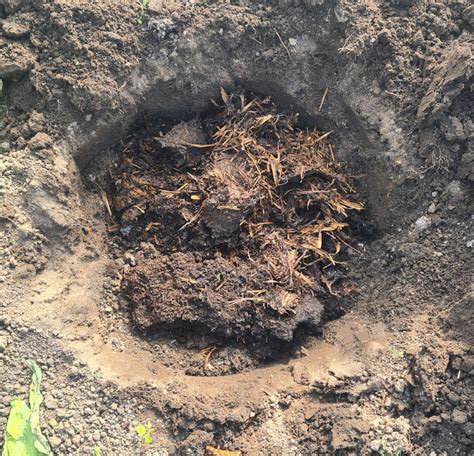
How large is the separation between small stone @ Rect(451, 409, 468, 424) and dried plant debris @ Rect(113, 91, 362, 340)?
804 millimetres

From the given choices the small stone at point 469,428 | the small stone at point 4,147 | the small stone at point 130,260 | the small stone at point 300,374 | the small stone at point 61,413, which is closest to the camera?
the small stone at point 469,428

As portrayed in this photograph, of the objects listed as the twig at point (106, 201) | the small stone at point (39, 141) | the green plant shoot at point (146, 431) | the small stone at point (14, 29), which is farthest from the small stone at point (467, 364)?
the small stone at point (14, 29)

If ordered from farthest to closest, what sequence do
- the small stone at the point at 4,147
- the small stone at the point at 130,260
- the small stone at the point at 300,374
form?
1. the small stone at the point at 130,260
2. the small stone at the point at 4,147
3. the small stone at the point at 300,374

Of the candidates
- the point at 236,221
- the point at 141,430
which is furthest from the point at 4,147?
the point at 141,430

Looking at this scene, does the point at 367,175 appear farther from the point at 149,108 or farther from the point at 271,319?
the point at 149,108

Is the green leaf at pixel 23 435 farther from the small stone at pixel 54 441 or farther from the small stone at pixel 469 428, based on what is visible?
the small stone at pixel 469 428

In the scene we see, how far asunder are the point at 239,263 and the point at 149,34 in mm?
1395

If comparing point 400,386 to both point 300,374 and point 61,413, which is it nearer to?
point 300,374

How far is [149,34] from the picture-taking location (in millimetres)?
2748

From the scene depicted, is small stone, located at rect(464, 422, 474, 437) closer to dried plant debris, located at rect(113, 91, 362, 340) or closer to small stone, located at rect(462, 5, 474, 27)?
dried plant debris, located at rect(113, 91, 362, 340)

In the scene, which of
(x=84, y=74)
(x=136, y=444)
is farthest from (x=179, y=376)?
(x=84, y=74)

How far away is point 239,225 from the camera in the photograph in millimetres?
2797

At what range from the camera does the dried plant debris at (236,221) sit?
106 inches

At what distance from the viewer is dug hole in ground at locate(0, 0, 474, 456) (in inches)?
95.5
